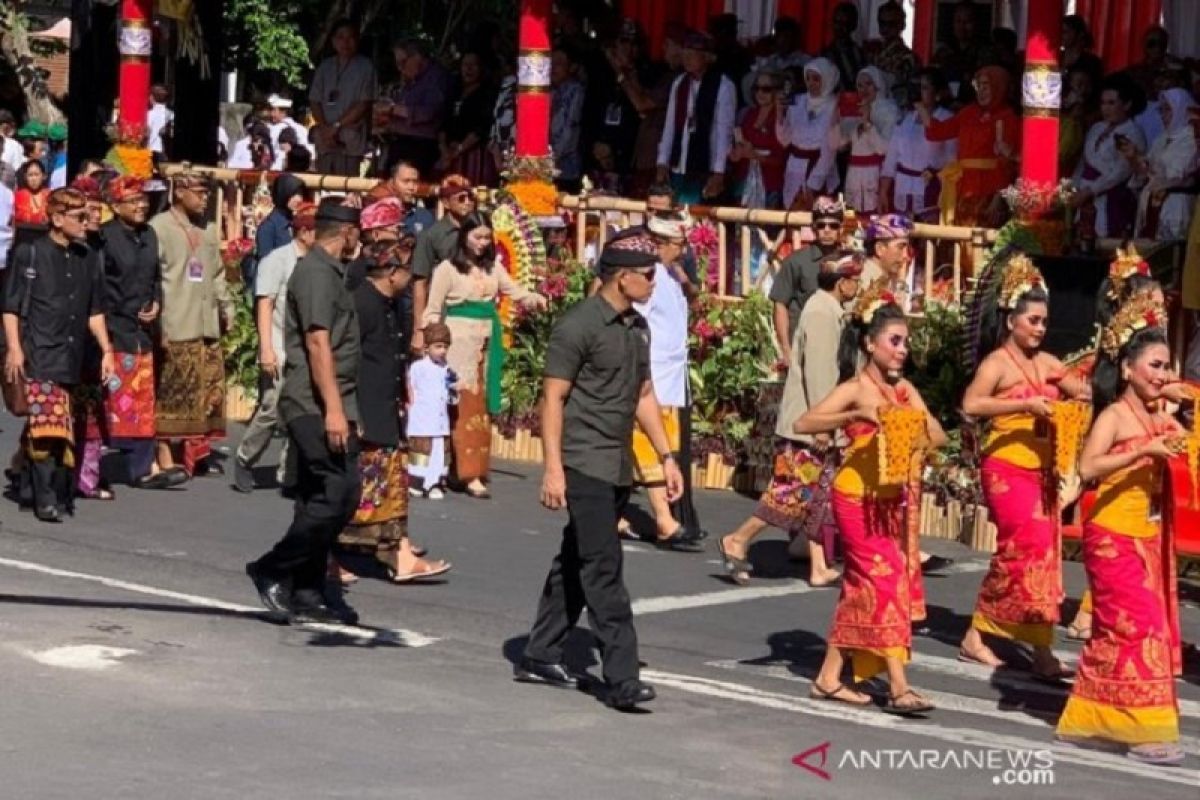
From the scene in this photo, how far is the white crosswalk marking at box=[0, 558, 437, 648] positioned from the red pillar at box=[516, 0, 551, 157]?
6.51m

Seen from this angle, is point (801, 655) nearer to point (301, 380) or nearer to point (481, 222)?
point (301, 380)

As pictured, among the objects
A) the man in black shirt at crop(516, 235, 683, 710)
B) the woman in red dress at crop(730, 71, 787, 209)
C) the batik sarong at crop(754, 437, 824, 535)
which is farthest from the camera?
the woman in red dress at crop(730, 71, 787, 209)

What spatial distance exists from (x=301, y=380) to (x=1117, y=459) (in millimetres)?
3653

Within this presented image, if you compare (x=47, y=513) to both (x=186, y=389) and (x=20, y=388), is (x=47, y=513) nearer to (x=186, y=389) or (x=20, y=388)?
(x=20, y=388)

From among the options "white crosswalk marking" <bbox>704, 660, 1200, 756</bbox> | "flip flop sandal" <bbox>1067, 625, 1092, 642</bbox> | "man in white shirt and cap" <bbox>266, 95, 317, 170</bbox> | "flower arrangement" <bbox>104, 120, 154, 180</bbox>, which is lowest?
"white crosswalk marking" <bbox>704, 660, 1200, 756</bbox>

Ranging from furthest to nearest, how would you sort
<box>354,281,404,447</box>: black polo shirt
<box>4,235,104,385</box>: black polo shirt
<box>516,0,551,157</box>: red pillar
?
<box>516,0,551,157</box>: red pillar, <box>4,235,104,385</box>: black polo shirt, <box>354,281,404,447</box>: black polo shirt

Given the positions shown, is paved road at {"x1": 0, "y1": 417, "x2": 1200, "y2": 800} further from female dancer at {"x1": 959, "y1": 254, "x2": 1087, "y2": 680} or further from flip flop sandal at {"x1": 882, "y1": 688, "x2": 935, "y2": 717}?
female dancer at {"x1": 959, "y1": 254, "x2": 1087, "y2": 680}

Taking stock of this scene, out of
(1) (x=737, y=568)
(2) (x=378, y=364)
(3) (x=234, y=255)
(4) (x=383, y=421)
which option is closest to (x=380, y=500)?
(4) (x=383, y=421)

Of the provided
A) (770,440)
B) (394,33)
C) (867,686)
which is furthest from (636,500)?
(394,33)

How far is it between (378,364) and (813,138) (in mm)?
6894

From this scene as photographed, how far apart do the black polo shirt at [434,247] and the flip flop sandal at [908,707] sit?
20.5 ft

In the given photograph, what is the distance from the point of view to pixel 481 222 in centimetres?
1552

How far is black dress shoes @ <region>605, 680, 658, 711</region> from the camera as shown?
9.94 metres

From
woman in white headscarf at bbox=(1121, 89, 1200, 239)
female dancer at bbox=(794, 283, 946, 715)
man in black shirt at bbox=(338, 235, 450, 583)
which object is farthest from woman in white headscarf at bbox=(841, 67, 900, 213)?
female dancer at bbox=(794, 283, 946, 715)
